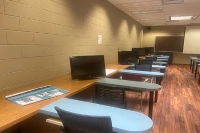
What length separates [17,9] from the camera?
1874 millimetres

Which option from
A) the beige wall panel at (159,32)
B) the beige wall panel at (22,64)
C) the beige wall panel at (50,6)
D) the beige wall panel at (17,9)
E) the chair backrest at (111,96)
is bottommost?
the chair backrest at (111,96)

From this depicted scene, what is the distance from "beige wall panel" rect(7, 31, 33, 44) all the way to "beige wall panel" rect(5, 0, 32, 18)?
0.75 ft

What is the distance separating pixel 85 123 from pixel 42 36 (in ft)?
5.50

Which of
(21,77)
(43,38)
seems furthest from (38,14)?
(21,77)

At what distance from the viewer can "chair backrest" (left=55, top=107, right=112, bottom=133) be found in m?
0.98

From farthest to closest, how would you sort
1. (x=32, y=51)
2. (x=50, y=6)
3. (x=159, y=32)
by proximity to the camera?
(x=159, y=32), (x=50, y=6), (x=32, y=51)

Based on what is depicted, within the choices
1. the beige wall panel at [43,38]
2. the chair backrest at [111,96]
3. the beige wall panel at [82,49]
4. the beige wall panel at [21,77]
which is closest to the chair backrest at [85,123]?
the chair backrest at [111,96]

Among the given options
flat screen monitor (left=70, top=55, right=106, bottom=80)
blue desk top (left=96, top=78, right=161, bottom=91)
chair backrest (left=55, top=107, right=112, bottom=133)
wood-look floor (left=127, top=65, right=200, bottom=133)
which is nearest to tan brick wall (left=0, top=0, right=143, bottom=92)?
flat screen monitor (left=70, top=55, right=106, bottom=80)

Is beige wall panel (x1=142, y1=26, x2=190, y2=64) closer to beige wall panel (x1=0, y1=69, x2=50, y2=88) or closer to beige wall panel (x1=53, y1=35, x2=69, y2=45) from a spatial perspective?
beige wall panel (x1=53, y1=35, x2=69, y2=45)

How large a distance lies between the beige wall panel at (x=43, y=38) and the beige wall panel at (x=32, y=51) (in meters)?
0.09

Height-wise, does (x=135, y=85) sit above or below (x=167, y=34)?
below

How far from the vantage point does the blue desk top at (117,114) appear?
1.06 m

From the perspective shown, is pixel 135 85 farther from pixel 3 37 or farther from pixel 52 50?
pixel 3 37

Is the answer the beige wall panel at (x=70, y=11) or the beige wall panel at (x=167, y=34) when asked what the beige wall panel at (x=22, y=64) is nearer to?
the beige wall panel at (x=70, y=11)
